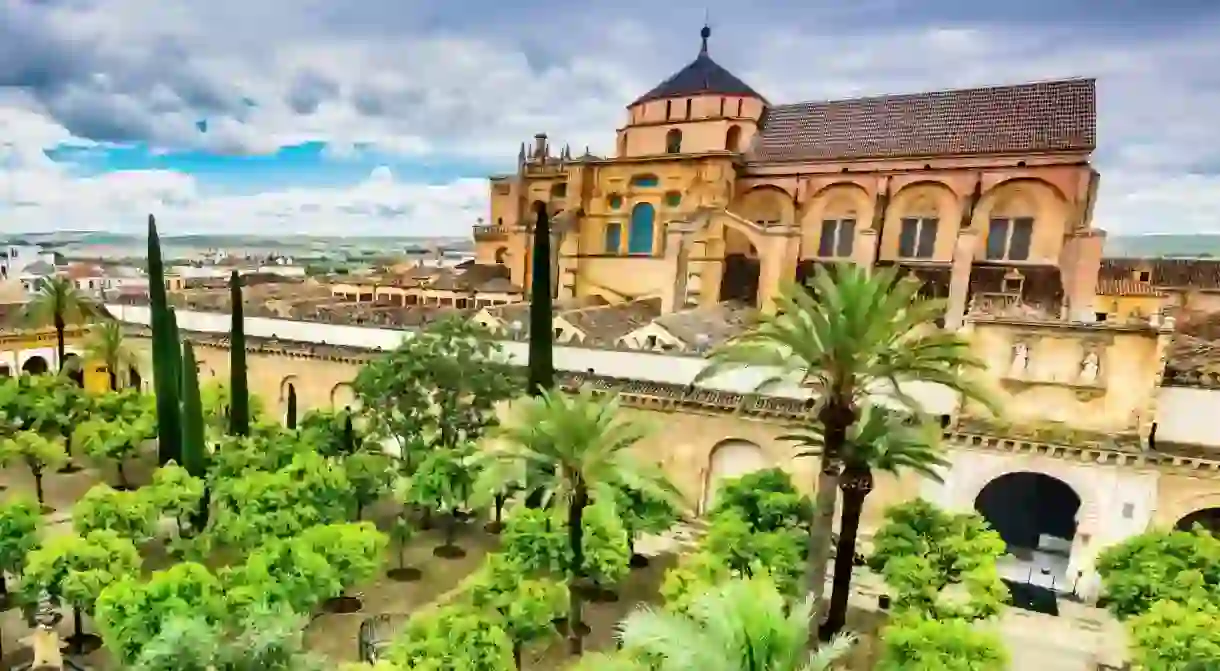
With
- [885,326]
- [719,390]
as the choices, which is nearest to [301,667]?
[885,326]

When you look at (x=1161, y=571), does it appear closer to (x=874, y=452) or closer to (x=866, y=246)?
(x=874, y=452)

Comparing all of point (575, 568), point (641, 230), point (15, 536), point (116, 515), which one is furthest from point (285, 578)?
point (641, 230)

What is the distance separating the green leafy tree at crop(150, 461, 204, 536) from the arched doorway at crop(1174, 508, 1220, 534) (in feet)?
66.2

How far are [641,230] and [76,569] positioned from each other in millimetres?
21995

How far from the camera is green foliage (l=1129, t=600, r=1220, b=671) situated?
952 centimetres

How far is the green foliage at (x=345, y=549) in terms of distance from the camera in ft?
40.4

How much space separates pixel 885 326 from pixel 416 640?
8.18 m

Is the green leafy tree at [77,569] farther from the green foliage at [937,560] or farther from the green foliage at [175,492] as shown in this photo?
the green foliage at [937,560]

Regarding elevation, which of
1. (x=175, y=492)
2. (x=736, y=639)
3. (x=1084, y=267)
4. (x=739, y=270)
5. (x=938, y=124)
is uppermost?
(x=938, y=124)

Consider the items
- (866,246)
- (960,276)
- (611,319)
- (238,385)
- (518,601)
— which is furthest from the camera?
(866,246)

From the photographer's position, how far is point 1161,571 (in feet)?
38.7

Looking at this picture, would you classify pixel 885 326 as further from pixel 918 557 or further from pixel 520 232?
pixel 520 232

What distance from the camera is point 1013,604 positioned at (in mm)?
15391

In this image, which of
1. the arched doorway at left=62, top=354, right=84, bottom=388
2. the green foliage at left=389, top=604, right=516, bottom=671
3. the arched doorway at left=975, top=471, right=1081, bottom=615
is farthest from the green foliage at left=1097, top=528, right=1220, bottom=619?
the arched doorway at left=62, top=354, right=84, bottom=388
